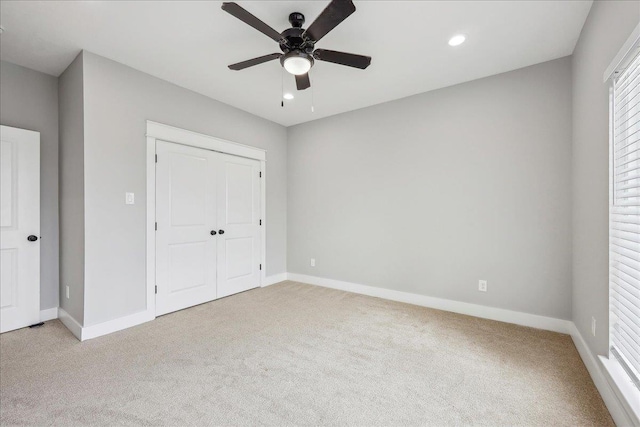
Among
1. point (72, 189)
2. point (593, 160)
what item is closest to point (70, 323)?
point (72, 189)

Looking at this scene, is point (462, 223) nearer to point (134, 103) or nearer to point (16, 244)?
point (134, 103)

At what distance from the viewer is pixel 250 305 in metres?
3.48

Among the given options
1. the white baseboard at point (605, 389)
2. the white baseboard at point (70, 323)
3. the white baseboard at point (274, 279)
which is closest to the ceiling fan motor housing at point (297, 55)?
the white baseboard at point (605, 389)

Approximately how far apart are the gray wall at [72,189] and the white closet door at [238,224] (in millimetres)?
1461

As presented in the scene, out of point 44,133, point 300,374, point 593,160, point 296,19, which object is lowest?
point 300,374

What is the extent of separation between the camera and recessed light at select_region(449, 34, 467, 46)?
236 centimetres

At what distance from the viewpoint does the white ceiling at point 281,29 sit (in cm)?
204

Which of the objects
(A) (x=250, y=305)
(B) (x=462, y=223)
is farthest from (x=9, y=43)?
(B) (x=462, y=223)

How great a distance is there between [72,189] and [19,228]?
683 millimetres

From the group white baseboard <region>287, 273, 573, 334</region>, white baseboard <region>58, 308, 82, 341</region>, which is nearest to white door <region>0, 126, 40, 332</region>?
white baseboard <region>58, 308, 82, 341</region>

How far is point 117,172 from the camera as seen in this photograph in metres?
A: 2.79

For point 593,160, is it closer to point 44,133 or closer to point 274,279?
point 274,279

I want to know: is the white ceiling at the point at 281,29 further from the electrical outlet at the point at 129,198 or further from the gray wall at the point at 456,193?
the electrical outlet at the point at 129,198

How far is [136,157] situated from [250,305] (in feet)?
7.13
